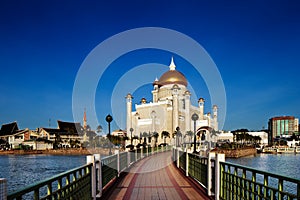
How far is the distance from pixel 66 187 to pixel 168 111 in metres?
54.4

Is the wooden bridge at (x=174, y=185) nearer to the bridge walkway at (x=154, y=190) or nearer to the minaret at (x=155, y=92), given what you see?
the bridge walkway at (x=154, y=190)

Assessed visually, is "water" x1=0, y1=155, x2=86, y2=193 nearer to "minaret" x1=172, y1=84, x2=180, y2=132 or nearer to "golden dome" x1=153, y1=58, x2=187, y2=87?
"minaret" x1=172, y1=84, x2=180, y2=132

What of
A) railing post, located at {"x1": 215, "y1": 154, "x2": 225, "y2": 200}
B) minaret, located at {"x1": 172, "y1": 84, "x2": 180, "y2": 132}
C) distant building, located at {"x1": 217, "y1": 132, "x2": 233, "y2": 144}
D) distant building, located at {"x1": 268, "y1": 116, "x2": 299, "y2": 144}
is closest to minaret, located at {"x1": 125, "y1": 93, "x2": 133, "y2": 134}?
minaret, located at {"x1": 172, "y1": 84, "x2": 180, "y2": 132}

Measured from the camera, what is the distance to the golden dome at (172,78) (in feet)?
207

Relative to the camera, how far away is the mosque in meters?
56.8

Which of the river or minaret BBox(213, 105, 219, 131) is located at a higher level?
minaret BBox(213, 105, 219, 131)

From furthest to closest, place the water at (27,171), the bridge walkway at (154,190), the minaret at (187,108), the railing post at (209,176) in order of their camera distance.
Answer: the minaret at (187,108)
the water at (27,171)
the bridge walkway at (154,190)
the railing post at (209,176)

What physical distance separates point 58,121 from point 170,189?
7205 cm

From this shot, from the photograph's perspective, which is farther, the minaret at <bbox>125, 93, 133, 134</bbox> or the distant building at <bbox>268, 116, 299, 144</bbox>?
the distant building at <bbox>268, 116, 299, 144</bbox>

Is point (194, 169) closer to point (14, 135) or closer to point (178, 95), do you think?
point (178, 95)

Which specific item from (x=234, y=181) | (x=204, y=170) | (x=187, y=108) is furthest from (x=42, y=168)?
(x=187, y=108)

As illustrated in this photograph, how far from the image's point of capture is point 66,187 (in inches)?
147

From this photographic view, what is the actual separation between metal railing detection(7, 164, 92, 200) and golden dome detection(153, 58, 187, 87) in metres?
58.4

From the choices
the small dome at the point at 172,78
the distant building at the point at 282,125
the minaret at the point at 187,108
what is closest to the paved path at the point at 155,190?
the minaret at the point at 187,108
